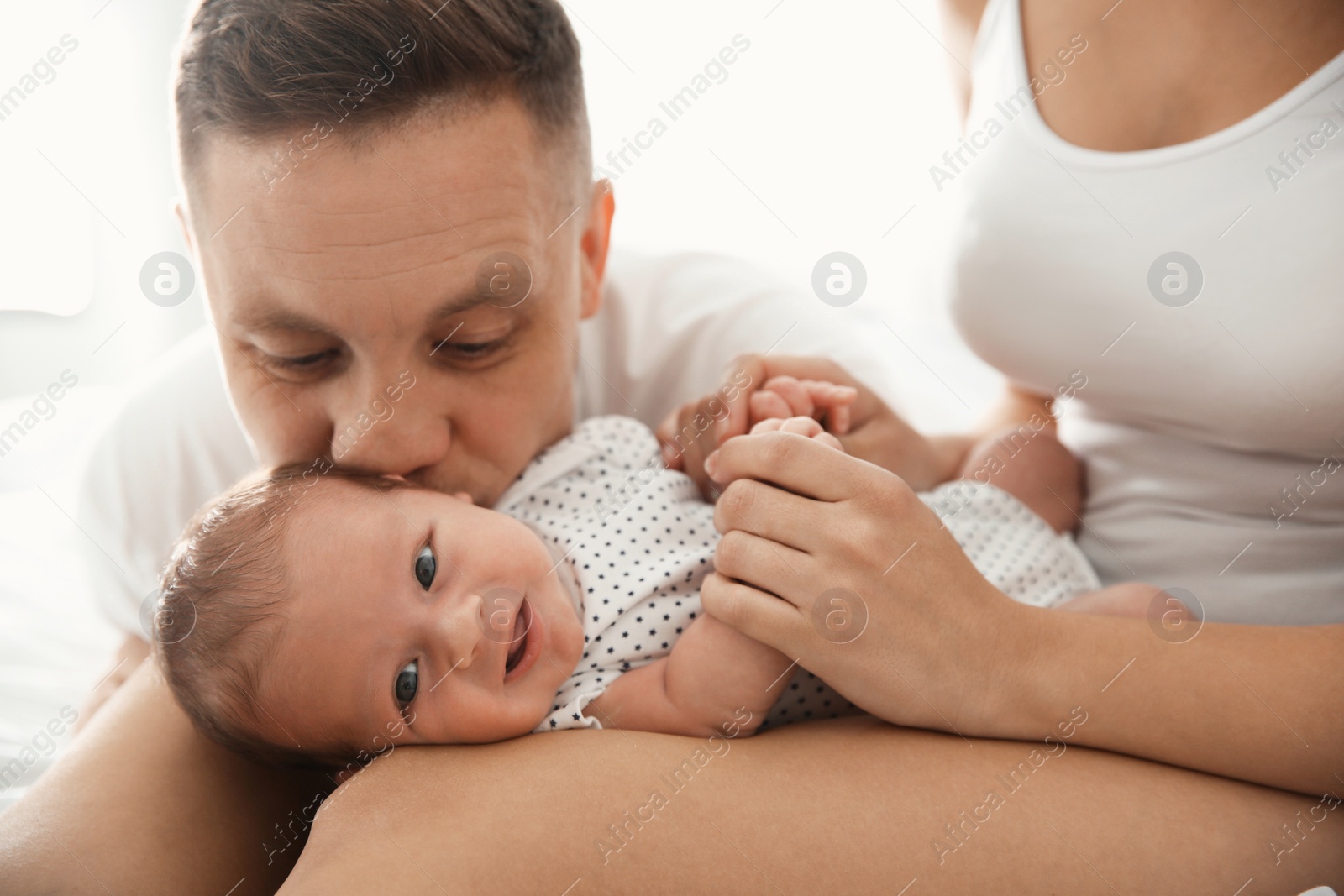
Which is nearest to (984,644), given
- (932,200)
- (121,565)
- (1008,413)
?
(1008,413)

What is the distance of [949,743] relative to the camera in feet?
3.06

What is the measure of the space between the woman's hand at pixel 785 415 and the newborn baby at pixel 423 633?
0.35 feet

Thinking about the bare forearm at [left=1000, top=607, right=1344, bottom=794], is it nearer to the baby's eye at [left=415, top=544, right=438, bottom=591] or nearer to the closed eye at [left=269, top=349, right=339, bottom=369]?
the baby's eye at [left=415, top=544, right=438, bottom=591]

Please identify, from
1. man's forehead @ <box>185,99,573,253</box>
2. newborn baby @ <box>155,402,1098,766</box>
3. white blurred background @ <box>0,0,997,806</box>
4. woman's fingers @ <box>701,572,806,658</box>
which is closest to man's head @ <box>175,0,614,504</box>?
man's forehead @ <box>185,99,573,253</box>

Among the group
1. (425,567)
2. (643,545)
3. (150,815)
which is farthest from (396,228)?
(150,815)

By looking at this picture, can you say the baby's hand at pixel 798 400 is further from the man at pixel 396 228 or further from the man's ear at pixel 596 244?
the man's ear at pixel 596 244

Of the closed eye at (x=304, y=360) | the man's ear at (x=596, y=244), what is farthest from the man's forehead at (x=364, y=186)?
the man's ear at (x=596, y=244)

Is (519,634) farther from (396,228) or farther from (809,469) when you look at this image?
(396,228)

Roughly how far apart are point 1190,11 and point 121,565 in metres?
1.87

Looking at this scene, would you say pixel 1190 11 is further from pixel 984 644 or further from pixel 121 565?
pixel 121 565

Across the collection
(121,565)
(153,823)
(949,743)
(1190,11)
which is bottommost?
(949,743)

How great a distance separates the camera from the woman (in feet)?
2.75

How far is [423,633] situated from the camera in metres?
1.01

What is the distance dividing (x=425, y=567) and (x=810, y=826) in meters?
0.51
